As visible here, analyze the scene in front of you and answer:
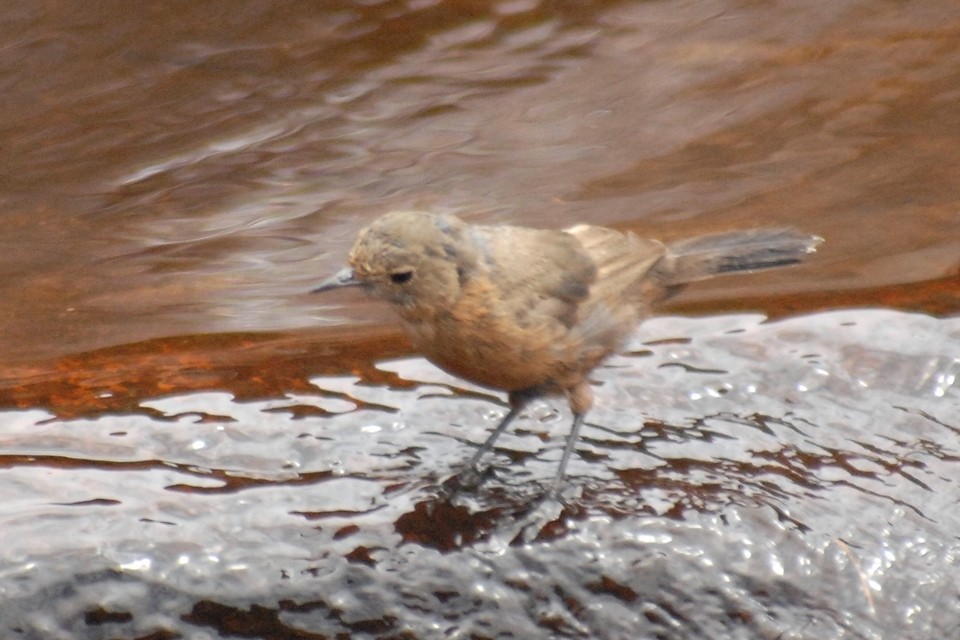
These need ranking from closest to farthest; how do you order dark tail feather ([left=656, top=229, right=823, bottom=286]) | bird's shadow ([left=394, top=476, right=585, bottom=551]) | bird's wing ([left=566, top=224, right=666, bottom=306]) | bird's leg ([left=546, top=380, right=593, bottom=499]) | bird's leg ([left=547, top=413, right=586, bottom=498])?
bird's shadow ([left=394, top=476, right=585, bottom=551]) < bird's leg ([left=547, top=413, right=586, bottom=498]) < bird's leg ([left=546, top=380, right=593, bottom=499]) < bird's wing ([left=566, top=224, right=666, bottom=306]) < dark tail feather ([left=656, top=229, right=823, bottom=286])

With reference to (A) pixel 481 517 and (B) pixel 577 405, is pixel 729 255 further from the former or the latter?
(A) pixel 481 517

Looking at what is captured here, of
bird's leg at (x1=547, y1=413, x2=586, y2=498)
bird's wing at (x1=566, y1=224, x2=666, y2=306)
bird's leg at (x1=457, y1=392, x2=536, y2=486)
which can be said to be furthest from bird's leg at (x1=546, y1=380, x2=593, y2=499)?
bird's wing at (x1=566, y1=224, x2=666, y2=306)

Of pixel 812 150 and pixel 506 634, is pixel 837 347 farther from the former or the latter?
pixel 812 150

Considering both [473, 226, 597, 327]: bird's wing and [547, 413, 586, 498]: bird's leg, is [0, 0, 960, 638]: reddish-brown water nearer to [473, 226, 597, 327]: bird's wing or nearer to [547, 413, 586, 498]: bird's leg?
[547, 413, 586, 498]: bird's leg

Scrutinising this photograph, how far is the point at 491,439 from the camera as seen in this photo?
4.86 m

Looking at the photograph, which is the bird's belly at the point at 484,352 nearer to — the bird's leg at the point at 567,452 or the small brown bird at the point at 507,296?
the small brown bird at the point at 507,296

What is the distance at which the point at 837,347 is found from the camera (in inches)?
212

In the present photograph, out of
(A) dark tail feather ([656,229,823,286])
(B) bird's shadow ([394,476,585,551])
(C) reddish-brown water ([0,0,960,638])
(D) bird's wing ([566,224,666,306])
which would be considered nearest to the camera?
(C) reddish-brown water ([0,0,960,638])

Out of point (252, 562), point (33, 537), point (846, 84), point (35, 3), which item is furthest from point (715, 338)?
point (35, 3)

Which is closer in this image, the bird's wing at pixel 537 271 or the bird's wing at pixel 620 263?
the bird's wing at pixel 537 271

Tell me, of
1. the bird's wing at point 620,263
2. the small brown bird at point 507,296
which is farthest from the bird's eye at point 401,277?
the bird's wing at point 620,263

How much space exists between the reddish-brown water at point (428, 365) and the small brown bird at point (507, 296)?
0.99 feet

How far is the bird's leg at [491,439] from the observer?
467 centimetres

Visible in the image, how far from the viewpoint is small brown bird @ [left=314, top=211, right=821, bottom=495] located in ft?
15.2
